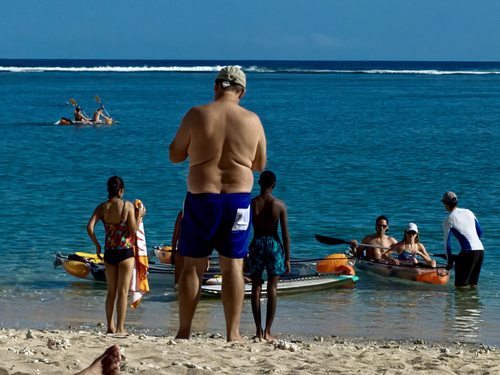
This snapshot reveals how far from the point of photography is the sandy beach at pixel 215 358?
6.86 meters

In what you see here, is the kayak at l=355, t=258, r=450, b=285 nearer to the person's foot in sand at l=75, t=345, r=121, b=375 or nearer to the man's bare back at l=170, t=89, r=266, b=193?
the man's bare back at l=170, t=89, r=266, b=193

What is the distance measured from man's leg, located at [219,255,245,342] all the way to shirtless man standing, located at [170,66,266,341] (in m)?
0.07

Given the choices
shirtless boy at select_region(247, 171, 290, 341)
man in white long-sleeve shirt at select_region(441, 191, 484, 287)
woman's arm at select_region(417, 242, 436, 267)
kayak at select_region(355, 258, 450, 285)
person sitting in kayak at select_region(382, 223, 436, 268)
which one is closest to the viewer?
shirtless boy at select_region(247, 171, 290, 341)

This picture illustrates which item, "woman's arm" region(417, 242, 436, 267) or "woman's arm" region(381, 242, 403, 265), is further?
"woman's arm" region(381, 242, 403, 265)

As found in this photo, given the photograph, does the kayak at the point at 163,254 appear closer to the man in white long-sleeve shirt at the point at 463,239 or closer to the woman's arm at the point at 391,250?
the woman's arm at the point at 391,250

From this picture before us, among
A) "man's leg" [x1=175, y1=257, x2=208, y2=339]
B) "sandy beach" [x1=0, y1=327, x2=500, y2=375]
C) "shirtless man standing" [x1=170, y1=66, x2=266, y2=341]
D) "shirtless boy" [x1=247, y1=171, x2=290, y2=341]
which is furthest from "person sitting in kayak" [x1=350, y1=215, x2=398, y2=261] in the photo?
"shirtless man standing" [x1=170, y1=66, x2=266, y2=341]

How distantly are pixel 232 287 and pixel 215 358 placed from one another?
55 cm

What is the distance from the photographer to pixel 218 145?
716 centimetres

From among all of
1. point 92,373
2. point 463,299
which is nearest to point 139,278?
point 92,373

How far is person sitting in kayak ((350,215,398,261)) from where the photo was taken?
46.5ft

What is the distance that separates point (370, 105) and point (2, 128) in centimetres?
2622

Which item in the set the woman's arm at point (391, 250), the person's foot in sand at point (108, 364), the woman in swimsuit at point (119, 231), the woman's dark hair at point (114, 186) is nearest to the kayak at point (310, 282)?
the woman's arm at point (391, 250)

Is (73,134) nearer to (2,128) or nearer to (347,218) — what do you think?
(2,128)

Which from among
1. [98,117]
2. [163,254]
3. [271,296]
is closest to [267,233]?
[271,296]
